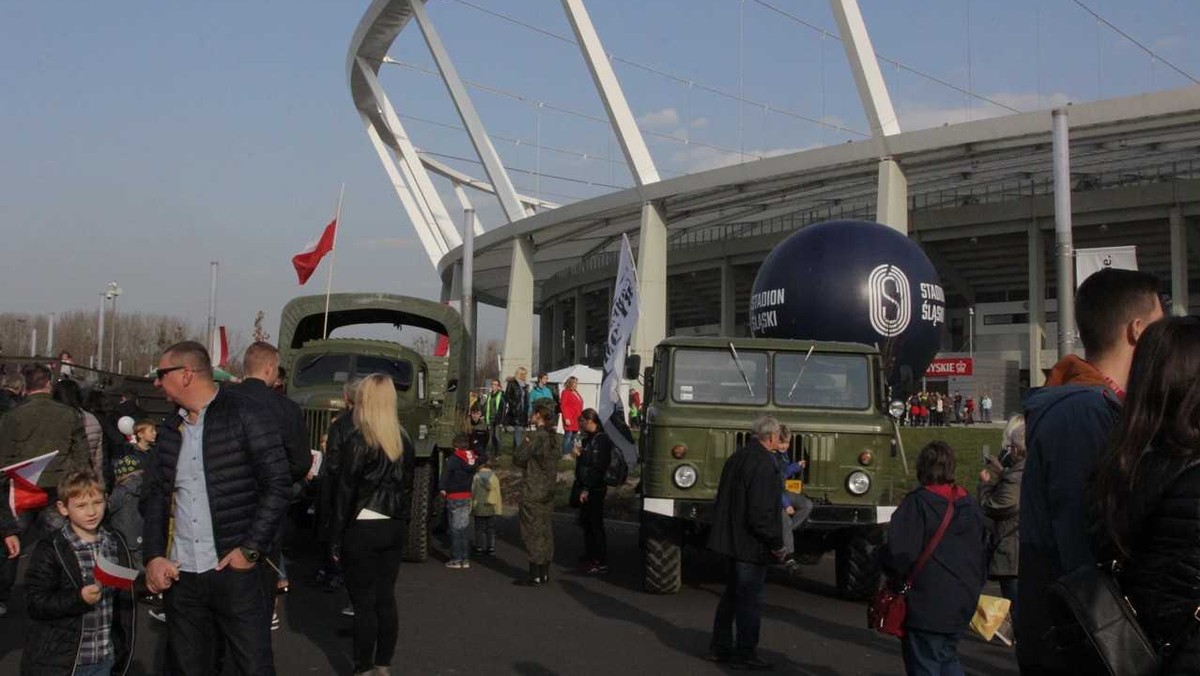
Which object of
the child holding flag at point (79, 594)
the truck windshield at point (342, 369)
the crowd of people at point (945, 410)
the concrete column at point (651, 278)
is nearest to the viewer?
the child holding flag at point (79, 594)

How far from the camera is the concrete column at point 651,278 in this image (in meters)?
38.5

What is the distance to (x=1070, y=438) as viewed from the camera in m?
3.12

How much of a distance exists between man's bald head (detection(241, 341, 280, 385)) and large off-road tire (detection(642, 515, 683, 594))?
4.75 metres

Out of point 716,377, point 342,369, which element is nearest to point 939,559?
point 716,377

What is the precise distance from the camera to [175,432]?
17.5ft

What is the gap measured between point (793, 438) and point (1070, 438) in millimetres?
7755

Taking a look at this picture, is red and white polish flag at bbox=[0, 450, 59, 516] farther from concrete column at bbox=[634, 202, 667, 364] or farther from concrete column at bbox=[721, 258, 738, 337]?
concrete column at bbox=[721, 258, 738, 337]

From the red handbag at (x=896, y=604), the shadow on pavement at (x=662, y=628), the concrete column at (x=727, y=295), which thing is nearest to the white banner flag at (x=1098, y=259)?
the shadow on pavement at (x=662, y=628)

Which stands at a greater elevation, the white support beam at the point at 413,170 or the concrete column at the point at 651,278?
the white support beam at the point at 413,170

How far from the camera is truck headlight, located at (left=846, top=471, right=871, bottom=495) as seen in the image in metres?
10.8

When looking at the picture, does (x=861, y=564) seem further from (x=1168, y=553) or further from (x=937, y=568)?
(x=1168, y=553)

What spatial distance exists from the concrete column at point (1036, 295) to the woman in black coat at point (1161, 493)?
148 ft

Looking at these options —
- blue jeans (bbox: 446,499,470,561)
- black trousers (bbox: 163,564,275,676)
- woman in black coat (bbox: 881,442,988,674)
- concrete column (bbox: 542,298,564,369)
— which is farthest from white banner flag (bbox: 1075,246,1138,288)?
concrete column (bbox: 542,298,564,369)

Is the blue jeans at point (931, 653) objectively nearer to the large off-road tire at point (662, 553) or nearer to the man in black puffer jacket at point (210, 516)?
the man in black puffer jacket at point (210, 516)
